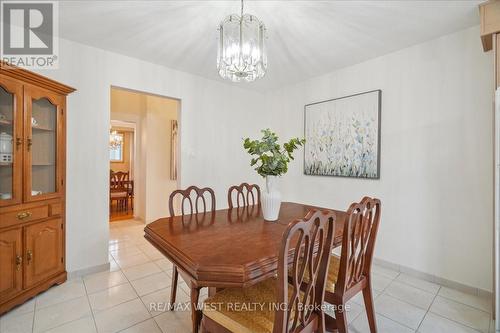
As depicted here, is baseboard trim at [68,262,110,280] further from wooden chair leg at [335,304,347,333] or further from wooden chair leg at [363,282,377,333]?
wooden chair leg at [363,282,377,333]

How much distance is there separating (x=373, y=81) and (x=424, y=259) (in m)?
2.04

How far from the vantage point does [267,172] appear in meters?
1.93

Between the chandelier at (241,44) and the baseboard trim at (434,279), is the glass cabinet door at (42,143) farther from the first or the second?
the baseboard trim at (434,279)

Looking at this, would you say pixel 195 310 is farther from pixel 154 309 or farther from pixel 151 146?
pixel 151 146

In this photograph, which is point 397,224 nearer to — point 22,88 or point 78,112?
point 78,112

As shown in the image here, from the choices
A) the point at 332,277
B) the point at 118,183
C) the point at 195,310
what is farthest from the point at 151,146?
the point at 332,277

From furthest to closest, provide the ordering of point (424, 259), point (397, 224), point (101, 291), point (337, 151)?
point (337, 151), point (397, 224), point (424, 259), point (101, 291)

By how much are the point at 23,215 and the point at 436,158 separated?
12.5 feet

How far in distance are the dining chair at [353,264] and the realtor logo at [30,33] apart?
2735mm

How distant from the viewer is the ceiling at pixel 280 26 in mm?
1935

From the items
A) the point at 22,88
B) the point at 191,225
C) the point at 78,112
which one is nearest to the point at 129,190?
the point at 78,112

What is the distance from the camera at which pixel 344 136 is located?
314cm

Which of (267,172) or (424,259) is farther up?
(267,172)

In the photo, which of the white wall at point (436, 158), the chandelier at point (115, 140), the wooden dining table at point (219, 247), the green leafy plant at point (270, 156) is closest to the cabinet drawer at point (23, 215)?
the wooden dining table at point (219, 247)
